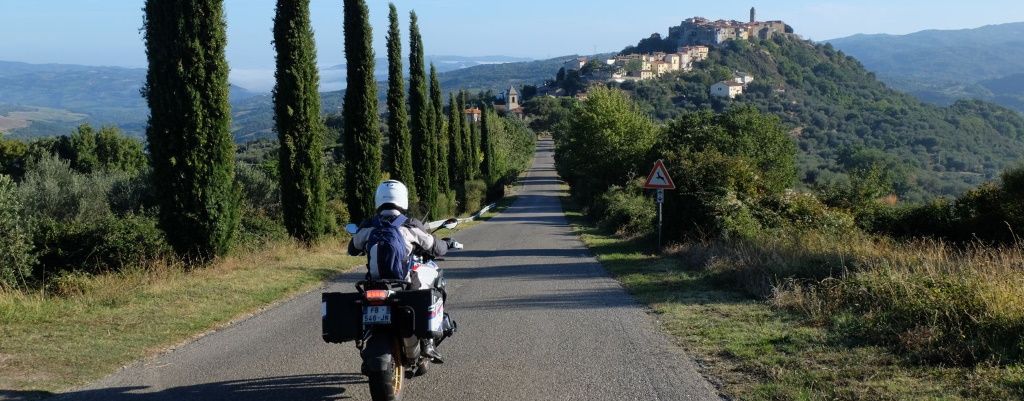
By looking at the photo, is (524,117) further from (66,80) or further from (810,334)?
(810,334)

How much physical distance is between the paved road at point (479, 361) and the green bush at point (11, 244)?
15.4 feet

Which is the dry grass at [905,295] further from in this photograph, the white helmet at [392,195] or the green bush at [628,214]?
the green bush at [628,214]

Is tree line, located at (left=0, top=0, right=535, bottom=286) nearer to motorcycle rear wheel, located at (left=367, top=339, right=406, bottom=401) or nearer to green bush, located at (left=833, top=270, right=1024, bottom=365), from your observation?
motorcycle rear wheel, located at (left=367, top=339, right=406, bottom=401)

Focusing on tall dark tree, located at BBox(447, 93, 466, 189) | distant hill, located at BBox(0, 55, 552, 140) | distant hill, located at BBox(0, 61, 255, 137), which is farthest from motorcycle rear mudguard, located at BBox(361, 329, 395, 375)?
distant hill, located at BBox(0, 61, 255, 137)

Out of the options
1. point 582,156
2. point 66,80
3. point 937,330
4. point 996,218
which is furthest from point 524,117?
point 937,330

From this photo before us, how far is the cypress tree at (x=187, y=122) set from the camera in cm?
1423

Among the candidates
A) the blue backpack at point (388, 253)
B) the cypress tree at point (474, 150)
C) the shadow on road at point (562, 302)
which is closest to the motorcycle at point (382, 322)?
the blue backpack at point (388, 253)

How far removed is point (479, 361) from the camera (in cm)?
716

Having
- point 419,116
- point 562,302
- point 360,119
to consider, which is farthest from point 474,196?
point 562,302

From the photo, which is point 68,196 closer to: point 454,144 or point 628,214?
point 628,214

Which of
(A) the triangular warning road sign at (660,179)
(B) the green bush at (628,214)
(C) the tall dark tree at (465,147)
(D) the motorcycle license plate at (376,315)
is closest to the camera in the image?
(D) the motorcycle license plate at (376,315)

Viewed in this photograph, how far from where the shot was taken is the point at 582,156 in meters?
48.3

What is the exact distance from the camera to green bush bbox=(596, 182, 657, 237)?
2727cm

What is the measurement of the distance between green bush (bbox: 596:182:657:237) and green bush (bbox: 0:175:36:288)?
52.4ft
